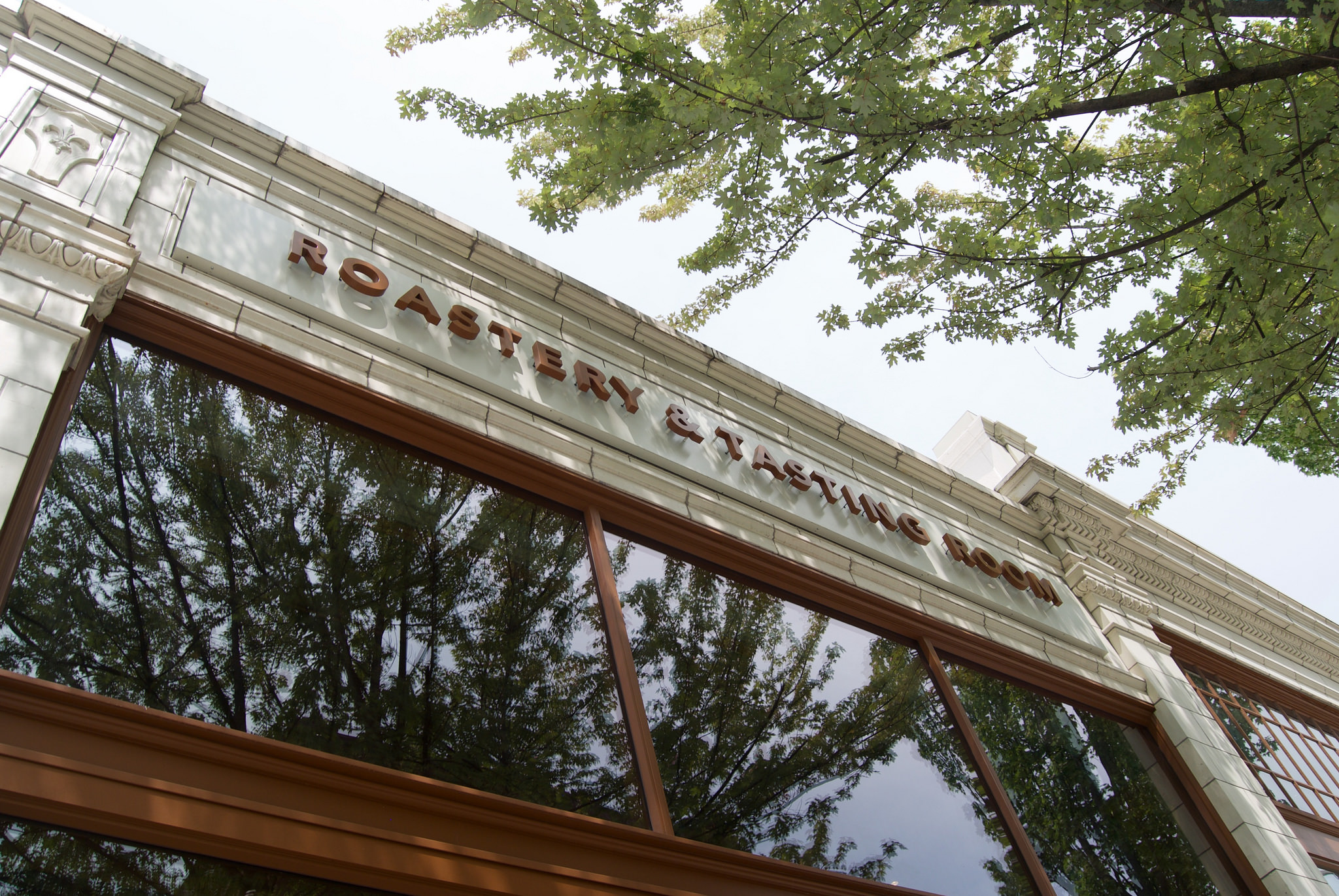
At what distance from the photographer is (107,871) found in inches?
107

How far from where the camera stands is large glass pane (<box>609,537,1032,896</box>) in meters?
4.71

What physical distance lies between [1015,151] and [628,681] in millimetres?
3620

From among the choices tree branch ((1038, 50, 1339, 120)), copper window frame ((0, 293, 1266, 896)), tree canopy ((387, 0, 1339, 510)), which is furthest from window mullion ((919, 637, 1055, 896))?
tree branch ((1038, 50, 1339, 120))

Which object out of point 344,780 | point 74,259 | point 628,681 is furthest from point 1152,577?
point 74,259

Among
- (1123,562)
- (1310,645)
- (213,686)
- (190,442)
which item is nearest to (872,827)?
(213,686)

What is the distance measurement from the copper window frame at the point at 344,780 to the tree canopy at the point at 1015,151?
1.70 m

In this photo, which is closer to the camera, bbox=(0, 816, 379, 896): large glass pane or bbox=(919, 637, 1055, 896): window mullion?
bbox=(0, 816, 379, 896): large glass pane

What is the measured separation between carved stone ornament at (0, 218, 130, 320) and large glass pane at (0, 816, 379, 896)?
231 cm

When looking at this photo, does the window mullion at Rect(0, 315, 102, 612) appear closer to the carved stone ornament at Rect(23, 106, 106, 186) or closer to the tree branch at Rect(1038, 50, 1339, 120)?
the carved stone ornament at Rect(23, 106, 106, 186)

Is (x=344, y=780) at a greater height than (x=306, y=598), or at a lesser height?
lesser

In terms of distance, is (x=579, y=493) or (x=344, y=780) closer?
(x=344, y=780)

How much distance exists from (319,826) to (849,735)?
3.43 meters

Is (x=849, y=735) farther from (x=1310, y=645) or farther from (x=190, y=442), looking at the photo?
(x=1310, y=645)

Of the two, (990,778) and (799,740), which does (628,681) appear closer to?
(799,740)
